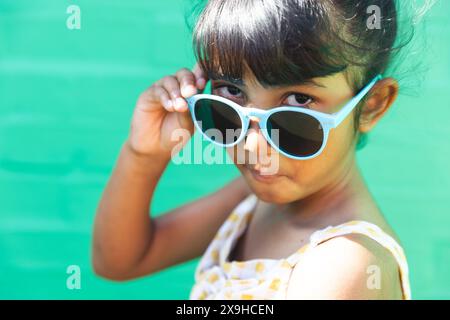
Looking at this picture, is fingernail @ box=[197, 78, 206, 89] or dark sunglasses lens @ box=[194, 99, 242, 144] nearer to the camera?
dark sunglasses lens @ box=[194, 99, 242, 144]

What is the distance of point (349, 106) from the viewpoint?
1.47 metres

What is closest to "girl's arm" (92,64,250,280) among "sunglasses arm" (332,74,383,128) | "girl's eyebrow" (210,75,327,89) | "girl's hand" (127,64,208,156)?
"girl's hand" (127,64,208,156)

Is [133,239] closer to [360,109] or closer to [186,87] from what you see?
[186,87]

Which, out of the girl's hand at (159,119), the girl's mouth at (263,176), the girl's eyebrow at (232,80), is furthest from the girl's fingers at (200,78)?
the girl's mouth at (263,176)

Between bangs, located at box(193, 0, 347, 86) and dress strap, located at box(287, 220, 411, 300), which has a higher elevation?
bangs, located at box(193, 0, 347, 86)

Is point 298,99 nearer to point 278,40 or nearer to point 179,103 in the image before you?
point 278,40

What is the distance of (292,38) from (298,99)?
139 mm

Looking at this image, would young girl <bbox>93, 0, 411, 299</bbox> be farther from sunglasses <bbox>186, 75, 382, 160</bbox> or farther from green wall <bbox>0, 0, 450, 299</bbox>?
green wall <bbox>0, 0, 450, 299</bbox>

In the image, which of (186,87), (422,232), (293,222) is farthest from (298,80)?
(422,232)

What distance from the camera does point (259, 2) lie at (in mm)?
1405

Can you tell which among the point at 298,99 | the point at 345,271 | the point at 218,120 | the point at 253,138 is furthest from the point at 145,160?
the point at 345,271

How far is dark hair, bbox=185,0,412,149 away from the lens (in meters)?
1.38

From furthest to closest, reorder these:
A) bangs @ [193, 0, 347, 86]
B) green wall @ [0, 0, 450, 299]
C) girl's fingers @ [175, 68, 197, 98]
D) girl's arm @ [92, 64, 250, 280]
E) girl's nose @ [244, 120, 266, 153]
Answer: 1. green wall @ [0, 0, 450, 299]
2. girl's arm @ [92, 64, 250, 280]
3. girl's fingers @ [175, 68, 197, 98]
4. girl's nose @ [244, 120, 266, 153]
5. bangs @ [193, 0, 347, 86]

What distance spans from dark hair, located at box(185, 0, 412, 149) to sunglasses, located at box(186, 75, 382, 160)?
0.06 meters
